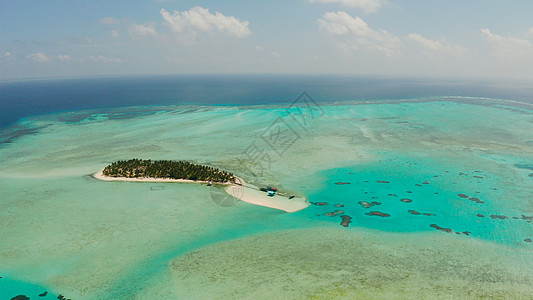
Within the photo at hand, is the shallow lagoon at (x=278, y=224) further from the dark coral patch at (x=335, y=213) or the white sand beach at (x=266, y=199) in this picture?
the white sand beach at (x=266, y=199)

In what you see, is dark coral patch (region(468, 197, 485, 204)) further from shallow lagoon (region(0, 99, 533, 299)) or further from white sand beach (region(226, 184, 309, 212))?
white sand beach (region(226, 184, 309, 212))

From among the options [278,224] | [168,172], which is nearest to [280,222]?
[278,224]

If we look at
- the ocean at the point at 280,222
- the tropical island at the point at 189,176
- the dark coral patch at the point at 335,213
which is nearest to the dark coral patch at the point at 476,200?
the ocean at the point at 280,222

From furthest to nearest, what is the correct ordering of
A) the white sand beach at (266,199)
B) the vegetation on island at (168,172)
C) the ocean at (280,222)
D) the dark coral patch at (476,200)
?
1. the vegetation on island at (168,172)
2. the dark coral patch at (476,200)
3. the white sand beach at (266,199)
4. the ocean at (280,222)

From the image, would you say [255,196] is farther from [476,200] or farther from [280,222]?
[476,200]

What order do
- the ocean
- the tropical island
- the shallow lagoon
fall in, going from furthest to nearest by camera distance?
the tropical island
the shallow lagoon
the ocean

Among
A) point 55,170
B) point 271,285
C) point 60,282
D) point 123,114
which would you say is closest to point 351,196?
point 271,285

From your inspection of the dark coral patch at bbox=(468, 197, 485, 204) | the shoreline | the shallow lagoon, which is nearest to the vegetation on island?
the shoreline
